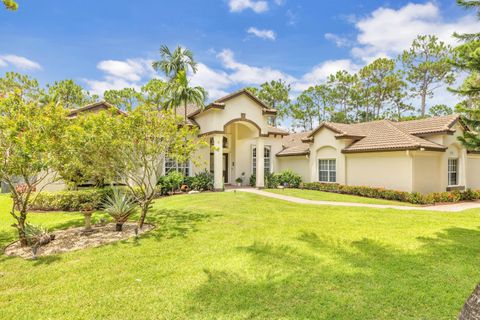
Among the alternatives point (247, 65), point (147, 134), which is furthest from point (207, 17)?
point (247, 65)

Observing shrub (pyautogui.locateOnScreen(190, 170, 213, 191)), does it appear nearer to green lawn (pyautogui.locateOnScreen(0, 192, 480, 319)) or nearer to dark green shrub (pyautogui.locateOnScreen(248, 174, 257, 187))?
dark green shrub (pyautogui.locateOnScreen(248, 174, 257, 187))

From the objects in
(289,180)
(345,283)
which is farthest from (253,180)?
(345,283)

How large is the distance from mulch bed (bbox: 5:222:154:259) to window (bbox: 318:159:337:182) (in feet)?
54.7

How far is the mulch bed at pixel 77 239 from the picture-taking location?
8180 millimetres

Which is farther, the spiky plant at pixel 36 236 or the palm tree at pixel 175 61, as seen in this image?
the palm tree at pixel 175 61

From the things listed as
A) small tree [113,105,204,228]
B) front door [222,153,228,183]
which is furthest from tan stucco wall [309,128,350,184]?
small tree [113,105,204,228]

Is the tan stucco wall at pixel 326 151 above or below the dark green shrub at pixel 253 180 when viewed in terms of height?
above

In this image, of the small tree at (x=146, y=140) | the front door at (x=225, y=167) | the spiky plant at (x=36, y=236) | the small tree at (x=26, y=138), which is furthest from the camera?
the front door at (x=225, y=167)

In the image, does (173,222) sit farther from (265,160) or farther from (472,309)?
(265,160)

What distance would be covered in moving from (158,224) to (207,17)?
35.9ft

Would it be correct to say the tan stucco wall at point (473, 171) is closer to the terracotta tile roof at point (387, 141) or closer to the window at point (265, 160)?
the terracotta tile roof at point (387, 141)

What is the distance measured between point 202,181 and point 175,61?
9.50m

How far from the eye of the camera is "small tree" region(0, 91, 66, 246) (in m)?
7.64

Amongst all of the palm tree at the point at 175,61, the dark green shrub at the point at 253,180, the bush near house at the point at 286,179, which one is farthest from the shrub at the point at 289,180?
the palm tree at the point at 175,61
